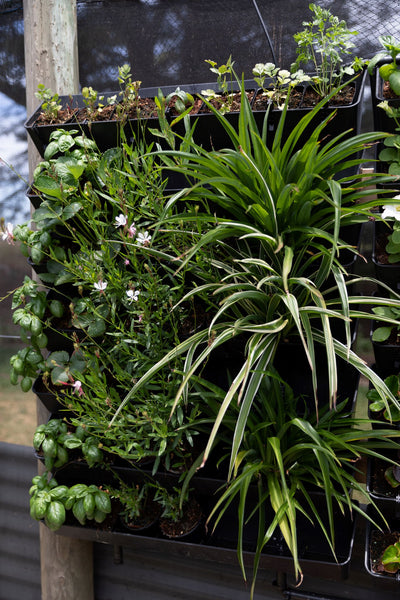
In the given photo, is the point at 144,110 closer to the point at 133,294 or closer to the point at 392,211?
the point at 133,294

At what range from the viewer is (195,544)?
1.51 meters

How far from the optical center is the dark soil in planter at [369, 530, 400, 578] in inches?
53.5

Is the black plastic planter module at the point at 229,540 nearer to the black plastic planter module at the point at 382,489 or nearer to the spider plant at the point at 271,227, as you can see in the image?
the black plastic planter module at the point at 382,489

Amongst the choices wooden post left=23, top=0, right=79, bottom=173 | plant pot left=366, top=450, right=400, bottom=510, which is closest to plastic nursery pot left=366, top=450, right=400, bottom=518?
plant pot left=366, top=450, right=400, bottom=510

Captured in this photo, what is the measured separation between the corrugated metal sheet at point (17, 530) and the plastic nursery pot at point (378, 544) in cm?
132

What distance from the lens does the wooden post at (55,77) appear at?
1.89 m

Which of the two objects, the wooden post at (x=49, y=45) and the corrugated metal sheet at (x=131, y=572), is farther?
the wooden post at (x=49, y=45)

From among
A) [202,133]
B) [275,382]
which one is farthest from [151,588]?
[202,133]

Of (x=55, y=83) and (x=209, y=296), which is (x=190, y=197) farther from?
(x=55, y=83)

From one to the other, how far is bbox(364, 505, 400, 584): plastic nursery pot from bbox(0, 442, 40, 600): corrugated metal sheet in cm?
132

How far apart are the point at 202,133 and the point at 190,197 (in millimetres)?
273

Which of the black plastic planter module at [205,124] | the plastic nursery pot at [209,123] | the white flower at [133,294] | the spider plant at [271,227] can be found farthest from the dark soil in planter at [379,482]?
the plastic nursery pot at [209,123]

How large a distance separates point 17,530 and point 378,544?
4.83 feet

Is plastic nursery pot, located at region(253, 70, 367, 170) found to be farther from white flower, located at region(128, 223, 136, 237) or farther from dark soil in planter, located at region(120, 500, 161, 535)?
dark soil in planter, located at region(120, 500, 161, 535)
